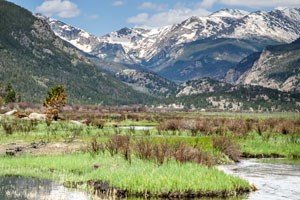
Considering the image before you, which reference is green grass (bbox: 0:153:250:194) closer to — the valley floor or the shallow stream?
the valley floor

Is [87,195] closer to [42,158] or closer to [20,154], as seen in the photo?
[42,158]

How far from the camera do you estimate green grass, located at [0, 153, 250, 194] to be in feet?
120

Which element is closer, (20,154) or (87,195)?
(87,195)

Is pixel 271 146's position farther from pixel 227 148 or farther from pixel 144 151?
pixel 144 151

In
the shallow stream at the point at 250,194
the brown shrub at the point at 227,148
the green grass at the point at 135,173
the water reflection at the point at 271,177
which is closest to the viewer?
the shallow stream at the point at 250,194

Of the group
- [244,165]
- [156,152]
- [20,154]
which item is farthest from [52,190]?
[244,165]

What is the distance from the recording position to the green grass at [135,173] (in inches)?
1441

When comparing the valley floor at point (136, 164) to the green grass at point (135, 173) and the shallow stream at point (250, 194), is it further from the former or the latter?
the shallow stream at point (250, 194)

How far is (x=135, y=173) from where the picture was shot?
38250 millimetres

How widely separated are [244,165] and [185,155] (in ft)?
52.8

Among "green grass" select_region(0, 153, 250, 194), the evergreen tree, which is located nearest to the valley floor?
"green grass" select_region(0, 153, 250, 194)

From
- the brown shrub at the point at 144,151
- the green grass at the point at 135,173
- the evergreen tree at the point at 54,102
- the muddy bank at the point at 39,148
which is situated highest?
the evergreen tree at the point at 54,102

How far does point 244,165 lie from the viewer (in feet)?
197

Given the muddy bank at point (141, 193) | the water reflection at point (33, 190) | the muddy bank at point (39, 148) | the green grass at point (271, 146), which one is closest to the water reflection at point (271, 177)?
the muddy bank at point (141, 193)
